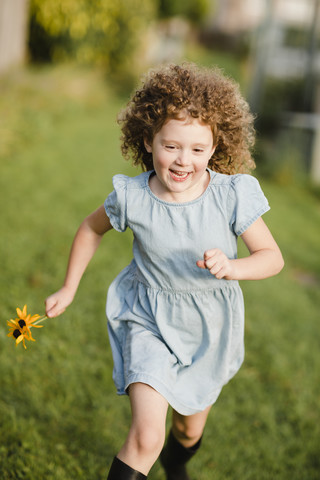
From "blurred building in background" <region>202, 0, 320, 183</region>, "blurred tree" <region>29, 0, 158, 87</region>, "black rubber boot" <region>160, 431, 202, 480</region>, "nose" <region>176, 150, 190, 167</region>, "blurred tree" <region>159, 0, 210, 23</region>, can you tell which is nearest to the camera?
"nose" <region>176, 150, 190, 167</region>

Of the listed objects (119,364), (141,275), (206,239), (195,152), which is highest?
(195,152)

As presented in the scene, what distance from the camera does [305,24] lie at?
1054cm

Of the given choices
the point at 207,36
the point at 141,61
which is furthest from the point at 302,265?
the point at 207,36

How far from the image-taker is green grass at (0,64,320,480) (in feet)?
8.32

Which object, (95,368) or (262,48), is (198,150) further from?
(262,48)

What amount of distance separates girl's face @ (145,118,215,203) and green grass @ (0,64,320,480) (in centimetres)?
136

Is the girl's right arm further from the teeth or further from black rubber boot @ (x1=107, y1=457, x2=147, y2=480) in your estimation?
black rubber boot @ (x1=107, y1=457, x2=147, y2=480)

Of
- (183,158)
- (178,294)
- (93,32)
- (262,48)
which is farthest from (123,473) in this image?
(93,32)

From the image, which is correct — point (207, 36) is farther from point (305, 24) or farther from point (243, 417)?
point (243, 417)

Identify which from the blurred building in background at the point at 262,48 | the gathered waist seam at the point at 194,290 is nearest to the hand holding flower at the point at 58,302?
the gathered waist seam at the point at 194,290

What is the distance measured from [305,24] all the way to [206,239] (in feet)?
33.2

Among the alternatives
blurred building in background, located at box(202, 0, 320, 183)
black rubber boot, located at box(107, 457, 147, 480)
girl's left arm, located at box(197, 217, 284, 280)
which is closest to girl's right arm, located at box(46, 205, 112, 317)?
girl's left arm, located at box(197, 217, 284, 280)

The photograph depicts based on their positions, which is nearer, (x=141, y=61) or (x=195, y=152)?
(x=195, y=152)

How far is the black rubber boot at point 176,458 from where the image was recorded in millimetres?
2267
